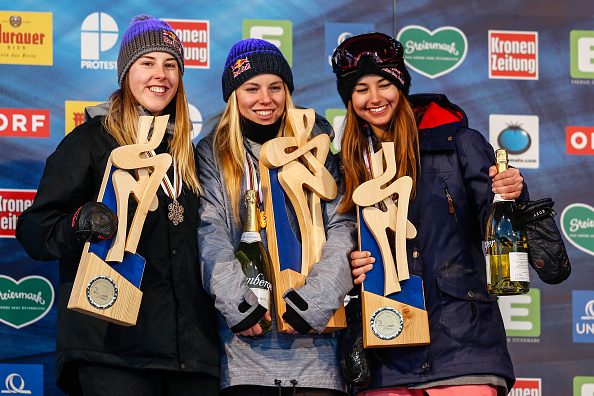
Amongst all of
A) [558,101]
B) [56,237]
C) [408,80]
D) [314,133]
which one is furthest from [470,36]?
[56,237]

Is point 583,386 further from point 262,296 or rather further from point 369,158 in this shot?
point 262,296

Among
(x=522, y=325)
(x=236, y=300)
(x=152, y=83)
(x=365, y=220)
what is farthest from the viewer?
(x=522, y=325)

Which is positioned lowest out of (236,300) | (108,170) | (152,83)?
(236,300)

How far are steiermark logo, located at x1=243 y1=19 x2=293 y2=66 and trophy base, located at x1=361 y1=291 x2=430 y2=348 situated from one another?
147 cm

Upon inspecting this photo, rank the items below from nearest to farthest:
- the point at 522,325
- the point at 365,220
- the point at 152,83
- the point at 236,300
→ the point at 236,300 → the point at 365,220 → the point at 152,83 → the point at 522,325

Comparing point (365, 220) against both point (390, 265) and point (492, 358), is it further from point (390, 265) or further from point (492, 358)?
point (492, 358)

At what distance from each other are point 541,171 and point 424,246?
4.14ft

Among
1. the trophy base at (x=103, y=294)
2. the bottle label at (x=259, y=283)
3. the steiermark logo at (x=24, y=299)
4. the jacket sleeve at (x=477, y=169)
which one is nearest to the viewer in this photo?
the trophy base at (x=103, y=294)

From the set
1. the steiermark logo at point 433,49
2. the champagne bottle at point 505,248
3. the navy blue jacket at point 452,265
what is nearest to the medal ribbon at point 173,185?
the navy blue jacket at point 452,265

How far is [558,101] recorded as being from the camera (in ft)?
11.1

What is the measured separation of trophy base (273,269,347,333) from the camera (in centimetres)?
224

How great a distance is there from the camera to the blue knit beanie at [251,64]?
8.22 feet

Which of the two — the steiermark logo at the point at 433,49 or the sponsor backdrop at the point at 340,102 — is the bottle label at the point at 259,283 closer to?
the sponsor backdrop at the point at 340,102

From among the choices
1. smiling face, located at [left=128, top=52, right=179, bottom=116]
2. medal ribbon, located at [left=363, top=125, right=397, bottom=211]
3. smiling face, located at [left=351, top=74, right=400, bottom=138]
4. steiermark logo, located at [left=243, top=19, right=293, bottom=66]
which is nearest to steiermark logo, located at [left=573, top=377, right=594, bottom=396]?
medal ribbon, located at [left=363, top=125, right=397, bottom=211]
